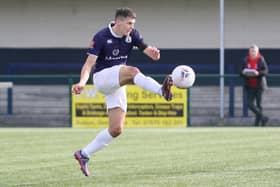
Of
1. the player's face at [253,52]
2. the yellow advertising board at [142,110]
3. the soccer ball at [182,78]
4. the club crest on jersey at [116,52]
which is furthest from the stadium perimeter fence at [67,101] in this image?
the soccer ball at [182,78]

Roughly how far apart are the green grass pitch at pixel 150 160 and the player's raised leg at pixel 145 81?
0.98 meters

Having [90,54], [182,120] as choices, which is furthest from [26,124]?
[90,54]

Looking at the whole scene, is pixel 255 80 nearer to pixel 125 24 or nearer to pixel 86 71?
pixel 125 24

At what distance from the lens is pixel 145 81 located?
9.84 metres

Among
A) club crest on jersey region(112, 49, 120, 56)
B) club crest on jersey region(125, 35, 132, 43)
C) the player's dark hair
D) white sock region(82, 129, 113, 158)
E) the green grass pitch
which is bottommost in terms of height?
the green grass pitch

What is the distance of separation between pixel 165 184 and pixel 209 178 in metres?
0.72

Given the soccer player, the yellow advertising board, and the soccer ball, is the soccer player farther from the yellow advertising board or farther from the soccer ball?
the yellow advertising board

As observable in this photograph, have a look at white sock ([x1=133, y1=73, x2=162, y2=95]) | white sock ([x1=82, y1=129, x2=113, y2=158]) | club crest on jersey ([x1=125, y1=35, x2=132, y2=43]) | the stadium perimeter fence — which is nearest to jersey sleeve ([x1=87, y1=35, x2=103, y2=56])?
club crest on jersey ([x1=125, y1=35, x2=132, y2=43])

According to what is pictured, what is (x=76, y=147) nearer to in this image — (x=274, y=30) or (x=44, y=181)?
(x=44, y=181)

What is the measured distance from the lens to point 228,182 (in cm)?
970

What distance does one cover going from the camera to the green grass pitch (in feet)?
33.0

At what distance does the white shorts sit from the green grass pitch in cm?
85

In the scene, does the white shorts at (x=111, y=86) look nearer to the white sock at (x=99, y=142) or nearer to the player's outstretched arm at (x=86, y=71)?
the player's outstretched arm at (x=86, y=71)

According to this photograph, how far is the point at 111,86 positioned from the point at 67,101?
13.2 m
